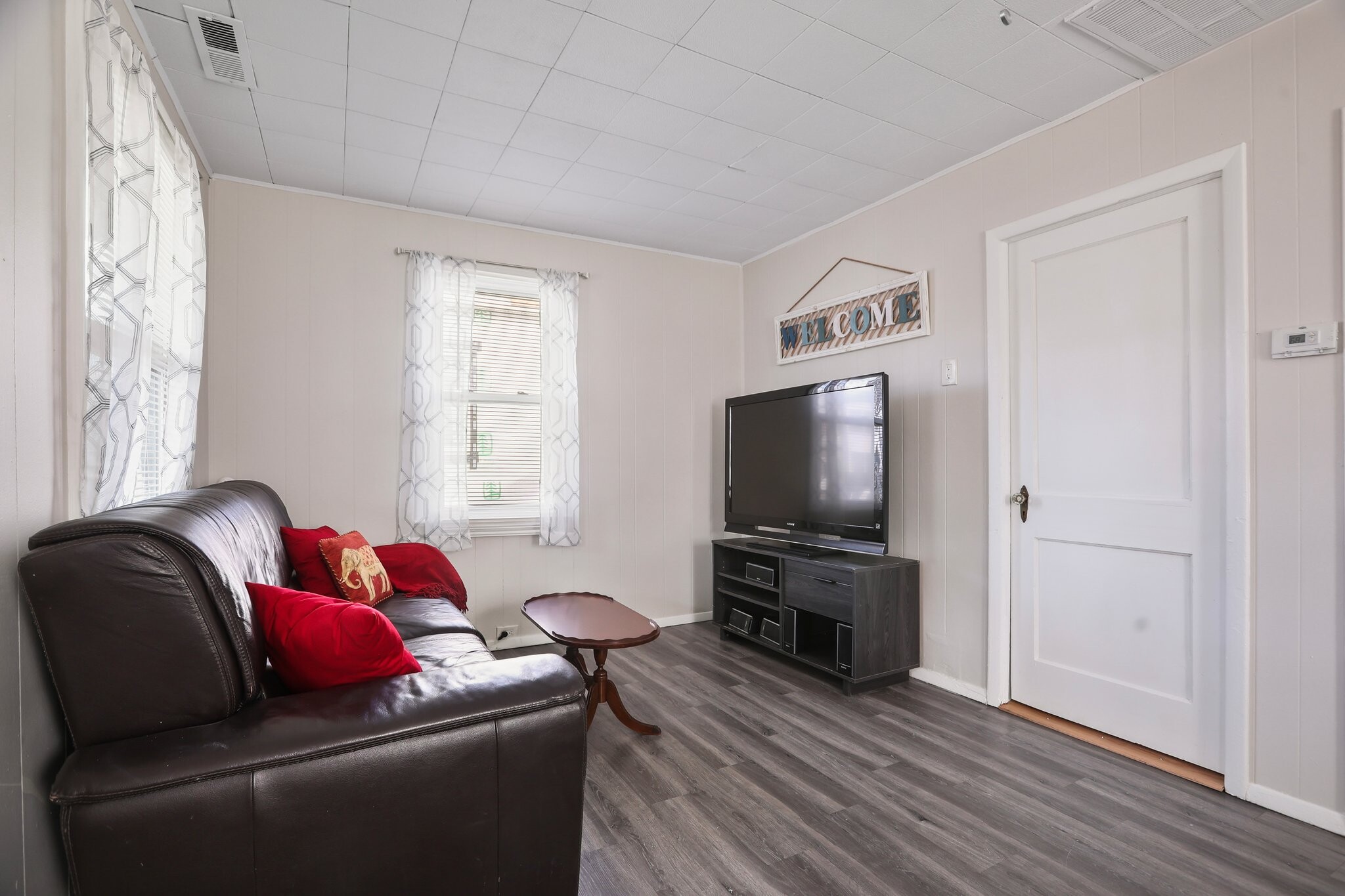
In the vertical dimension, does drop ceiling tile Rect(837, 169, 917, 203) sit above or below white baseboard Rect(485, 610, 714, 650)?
above

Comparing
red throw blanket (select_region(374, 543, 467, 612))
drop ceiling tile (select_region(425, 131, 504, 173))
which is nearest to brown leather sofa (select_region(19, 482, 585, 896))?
red throw blanket (select_region(374, 543, 467, 612))

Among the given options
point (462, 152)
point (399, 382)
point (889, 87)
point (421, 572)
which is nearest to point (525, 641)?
point (421, 572)

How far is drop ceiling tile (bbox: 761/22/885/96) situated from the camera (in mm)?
2197

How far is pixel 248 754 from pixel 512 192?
9.78ft

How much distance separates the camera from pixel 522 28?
83.8 inches

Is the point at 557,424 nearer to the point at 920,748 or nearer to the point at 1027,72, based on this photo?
the point at 920,748

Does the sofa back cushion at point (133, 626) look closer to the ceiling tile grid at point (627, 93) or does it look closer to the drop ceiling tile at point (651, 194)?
the ceiling tile grid at point (627, 93)

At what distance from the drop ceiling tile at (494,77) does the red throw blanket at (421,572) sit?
6.67ft

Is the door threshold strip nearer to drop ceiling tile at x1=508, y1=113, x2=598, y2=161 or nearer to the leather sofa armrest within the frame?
the leather sofa armrest

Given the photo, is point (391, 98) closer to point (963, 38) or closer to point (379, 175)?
point (379, 175)

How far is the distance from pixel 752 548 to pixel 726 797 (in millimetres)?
1745

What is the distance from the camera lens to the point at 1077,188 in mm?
2656

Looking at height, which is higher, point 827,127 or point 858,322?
point 827,127

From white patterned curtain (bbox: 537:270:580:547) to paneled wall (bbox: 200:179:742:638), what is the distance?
12 cm
